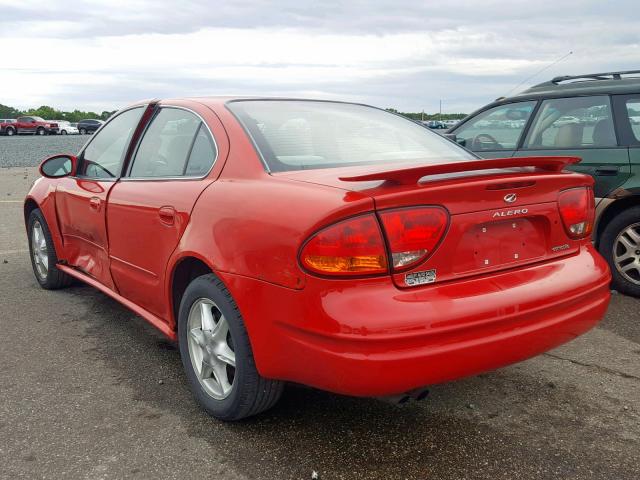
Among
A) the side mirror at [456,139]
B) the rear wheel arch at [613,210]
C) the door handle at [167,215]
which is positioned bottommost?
the rear wheel arch at [613,210]

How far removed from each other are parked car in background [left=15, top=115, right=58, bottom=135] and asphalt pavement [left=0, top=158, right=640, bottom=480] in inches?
1985

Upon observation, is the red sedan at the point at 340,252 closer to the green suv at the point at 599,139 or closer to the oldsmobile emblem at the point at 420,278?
the oldsmobile emblem at the point at 420,278

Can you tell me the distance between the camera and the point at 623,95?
5.05 meters

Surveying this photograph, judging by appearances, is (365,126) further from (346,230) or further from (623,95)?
(623,95)

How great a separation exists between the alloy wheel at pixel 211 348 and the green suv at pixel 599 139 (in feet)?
11.1

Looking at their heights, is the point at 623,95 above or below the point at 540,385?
above

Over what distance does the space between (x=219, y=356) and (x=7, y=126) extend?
51.6m

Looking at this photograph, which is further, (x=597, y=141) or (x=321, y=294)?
(x=597, y=141)

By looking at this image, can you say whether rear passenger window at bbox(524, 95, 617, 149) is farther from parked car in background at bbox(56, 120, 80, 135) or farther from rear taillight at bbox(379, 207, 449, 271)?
parked car in background at bbox(56, 120, 80, 135)

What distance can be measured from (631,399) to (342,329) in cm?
175

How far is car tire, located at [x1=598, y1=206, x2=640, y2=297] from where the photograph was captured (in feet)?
16.0

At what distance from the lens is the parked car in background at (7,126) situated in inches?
1900

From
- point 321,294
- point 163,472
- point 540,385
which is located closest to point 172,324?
point 163,472

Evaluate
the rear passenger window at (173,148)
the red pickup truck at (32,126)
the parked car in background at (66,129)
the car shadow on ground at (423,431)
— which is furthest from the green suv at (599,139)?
the parked car in background at (66,129)
